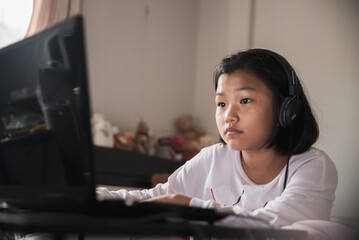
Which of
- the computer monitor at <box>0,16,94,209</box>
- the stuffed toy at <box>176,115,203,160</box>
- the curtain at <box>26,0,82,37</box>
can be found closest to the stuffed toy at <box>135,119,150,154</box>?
the stuffed toy at <box>176,115,203,160</box>

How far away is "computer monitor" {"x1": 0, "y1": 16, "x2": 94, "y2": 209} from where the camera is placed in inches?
21.9

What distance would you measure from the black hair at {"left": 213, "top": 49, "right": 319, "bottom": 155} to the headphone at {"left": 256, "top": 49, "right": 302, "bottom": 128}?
1.4 inches

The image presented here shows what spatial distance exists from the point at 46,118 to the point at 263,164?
649 millimetres

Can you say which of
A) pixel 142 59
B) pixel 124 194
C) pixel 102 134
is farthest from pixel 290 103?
pixel 142 59

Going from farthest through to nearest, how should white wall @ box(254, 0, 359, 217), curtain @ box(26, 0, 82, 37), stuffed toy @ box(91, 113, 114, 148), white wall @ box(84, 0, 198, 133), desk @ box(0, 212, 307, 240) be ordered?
1. white wall @ box(84, 0, 198, 133)
2. stuffed toy @ box(91, 113, 114, 148)
3. curtain @ box(26, 0, 82, 37)
4. white wall @ box(254, 0, 359, 217)
5. desk @ box(0, 212, 307, 240)

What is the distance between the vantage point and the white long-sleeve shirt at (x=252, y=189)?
2.45 feet

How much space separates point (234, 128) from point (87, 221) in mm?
607

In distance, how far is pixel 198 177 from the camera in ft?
3.81

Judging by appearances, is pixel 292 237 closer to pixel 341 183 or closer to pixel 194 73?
pixel 341 183

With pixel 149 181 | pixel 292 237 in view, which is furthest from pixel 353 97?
pixel 292 237

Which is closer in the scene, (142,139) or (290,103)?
(290,103)

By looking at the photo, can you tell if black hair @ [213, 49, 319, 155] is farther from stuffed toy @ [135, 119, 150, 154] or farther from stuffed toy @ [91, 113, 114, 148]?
stuffed toy @ [135, 119, 150, 154]

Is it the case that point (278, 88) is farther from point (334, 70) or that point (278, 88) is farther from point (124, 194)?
point (334, 70)

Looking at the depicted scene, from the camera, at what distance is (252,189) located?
1028 mm
